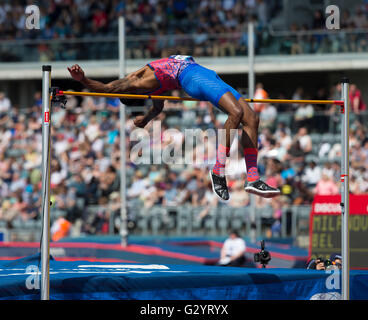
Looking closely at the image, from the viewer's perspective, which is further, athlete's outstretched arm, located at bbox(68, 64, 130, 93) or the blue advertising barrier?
athlete's outstretched arm, located at bbox(68, 64, 130, 93)

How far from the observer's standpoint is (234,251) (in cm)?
1220

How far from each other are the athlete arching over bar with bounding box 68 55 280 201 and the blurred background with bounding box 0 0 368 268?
Result: 577cm

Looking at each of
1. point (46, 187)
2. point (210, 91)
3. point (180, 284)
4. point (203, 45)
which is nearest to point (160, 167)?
point (203, 45)

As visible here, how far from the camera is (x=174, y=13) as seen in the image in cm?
1862

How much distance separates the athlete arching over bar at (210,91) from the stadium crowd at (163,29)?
27.4 ft

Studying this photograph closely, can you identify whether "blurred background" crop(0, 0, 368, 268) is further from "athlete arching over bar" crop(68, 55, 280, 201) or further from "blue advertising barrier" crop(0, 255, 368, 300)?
"athlete arching over bar" crop(68, 55, 280, 201)

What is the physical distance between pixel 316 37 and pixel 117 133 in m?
4.41

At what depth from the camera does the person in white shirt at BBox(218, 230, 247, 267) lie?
39.8ft

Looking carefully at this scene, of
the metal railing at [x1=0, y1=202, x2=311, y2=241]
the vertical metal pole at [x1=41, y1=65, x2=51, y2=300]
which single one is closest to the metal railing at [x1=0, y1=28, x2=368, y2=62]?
the metal railing at [x1=0, y1=202, x2=311, y2=241]

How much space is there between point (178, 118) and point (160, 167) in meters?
1.35

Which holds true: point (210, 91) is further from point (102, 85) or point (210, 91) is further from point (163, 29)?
point (163, 29)

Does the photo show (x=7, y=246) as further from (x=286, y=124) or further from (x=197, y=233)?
(x=286, y=124)
